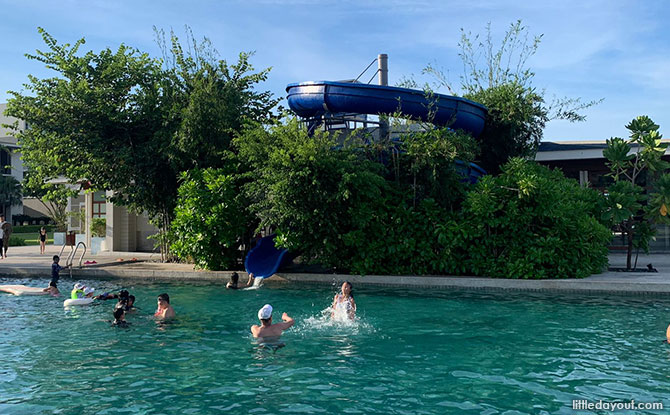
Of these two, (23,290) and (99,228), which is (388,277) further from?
(99,228)

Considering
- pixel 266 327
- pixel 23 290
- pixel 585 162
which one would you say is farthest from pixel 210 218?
pixel 585 162

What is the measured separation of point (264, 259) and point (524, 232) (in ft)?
27.3

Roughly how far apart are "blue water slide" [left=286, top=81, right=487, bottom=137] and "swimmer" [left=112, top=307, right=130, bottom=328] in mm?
10612

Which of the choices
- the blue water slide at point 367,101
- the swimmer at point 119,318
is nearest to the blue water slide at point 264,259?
the blue water slide at point 367,101

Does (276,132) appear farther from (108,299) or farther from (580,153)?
(580,153)

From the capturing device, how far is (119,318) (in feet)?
36.3

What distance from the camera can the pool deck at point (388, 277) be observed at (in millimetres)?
14633

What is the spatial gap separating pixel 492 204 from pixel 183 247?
390 inches

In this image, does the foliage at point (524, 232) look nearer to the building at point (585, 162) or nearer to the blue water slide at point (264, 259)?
the blue water slide at point (264, 259)

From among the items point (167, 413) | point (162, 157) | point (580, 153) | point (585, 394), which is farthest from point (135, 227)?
point (585, 394)

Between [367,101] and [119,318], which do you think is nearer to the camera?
[119,318]

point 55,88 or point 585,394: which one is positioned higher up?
point 55,88

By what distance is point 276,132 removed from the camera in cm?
1770

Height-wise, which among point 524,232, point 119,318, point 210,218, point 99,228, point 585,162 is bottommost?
point 119,318
